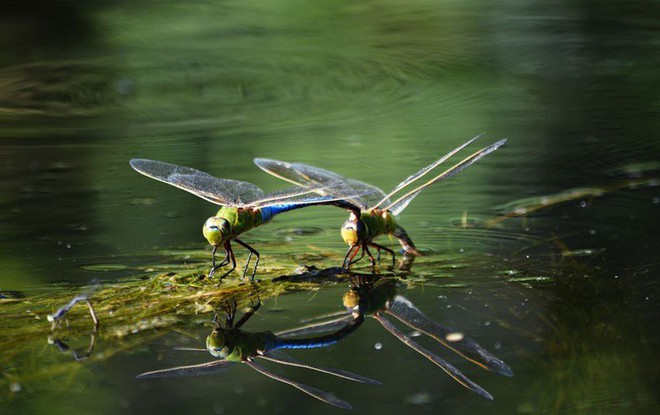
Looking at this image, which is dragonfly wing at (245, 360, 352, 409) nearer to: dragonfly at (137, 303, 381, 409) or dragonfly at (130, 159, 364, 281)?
dragonfly at (137, 303, 381, 409)

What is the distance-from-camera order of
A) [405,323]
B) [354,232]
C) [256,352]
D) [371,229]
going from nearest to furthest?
1. [256,352]
2. [405,323]
3. [354,232]
4. [371,229]

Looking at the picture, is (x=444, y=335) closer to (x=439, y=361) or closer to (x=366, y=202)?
(x=439, y=361)

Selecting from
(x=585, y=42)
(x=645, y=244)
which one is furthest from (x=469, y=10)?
(x=645, y=244)

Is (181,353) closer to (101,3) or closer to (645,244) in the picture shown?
(645,244)

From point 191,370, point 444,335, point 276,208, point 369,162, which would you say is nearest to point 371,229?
point 276,208

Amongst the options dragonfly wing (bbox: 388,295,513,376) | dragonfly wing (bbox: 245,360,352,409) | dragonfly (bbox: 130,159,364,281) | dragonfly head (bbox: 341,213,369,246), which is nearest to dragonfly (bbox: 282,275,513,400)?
dragonfly wing (bbox: 388,295,513,376)

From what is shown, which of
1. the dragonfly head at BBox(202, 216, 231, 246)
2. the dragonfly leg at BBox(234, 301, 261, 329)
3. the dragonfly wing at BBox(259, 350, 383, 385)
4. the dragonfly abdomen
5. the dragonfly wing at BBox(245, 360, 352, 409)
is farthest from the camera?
the dragonfly abdomen

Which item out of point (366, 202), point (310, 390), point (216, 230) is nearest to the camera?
point (310, 390)
